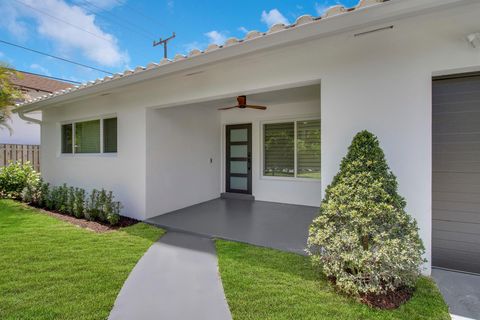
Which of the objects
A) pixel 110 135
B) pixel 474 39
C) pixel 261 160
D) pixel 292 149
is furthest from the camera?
pixel 261 160

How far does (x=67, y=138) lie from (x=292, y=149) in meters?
7.58

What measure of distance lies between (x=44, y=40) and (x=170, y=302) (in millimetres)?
19554

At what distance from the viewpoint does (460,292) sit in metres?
3.44

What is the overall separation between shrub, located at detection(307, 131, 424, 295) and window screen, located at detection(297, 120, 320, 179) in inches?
182

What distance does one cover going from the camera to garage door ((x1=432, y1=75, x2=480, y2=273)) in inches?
153

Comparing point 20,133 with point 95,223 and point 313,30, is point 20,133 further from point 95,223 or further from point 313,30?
point 313,30

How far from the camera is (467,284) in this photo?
362cm

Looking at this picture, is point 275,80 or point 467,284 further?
point 275,80

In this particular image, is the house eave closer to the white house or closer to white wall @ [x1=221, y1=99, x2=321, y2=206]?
the white house

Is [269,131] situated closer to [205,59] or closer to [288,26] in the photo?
[205,59]

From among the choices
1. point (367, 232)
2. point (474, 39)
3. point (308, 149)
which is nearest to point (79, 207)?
point (308, 149)

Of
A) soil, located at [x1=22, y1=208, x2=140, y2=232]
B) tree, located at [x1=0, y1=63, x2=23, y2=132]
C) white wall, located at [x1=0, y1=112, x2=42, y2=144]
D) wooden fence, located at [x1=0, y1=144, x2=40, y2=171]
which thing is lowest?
soil, located at [x1=22, y1=208, x2=140, y2=232]

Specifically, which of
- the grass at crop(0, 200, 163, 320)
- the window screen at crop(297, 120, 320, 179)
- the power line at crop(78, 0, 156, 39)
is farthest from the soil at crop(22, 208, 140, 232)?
the power line at crop(78, 0, 156, 39)

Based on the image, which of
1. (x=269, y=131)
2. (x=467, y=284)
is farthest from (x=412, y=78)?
(x=269, y=131)
